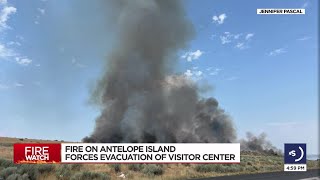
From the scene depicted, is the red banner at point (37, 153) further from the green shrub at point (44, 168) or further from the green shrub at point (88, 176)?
the green shrub at point (88, 176)

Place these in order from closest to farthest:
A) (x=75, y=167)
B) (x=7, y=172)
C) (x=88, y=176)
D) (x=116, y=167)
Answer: (x=7, y=172) → (x=88, y=176) → (x=75, y=167) → (x=116, y=167)

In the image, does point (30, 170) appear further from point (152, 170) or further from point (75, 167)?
point (152, 170)

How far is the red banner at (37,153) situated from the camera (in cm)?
2750

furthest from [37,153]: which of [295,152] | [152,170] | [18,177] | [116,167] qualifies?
[295,152]

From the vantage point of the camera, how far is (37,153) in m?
27.3

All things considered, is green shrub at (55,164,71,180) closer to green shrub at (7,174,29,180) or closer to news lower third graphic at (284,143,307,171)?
green shrub at (7,174,29,180)

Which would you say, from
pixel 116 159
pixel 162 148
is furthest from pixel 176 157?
pixel 116 159

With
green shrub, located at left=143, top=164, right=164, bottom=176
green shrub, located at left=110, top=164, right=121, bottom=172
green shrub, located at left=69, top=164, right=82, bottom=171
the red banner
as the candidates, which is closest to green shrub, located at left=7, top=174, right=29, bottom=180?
the red banner

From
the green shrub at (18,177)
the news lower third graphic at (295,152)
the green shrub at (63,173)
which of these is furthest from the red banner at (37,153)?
the news lower third graphic at (295,152)

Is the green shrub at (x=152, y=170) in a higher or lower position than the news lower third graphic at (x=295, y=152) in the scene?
lower

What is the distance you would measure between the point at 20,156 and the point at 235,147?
15.1 metres

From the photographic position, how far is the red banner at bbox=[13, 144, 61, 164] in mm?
27498

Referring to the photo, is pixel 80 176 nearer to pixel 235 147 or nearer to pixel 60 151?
pixel 60 151

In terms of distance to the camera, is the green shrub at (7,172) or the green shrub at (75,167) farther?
the green shrub at (75,167)
